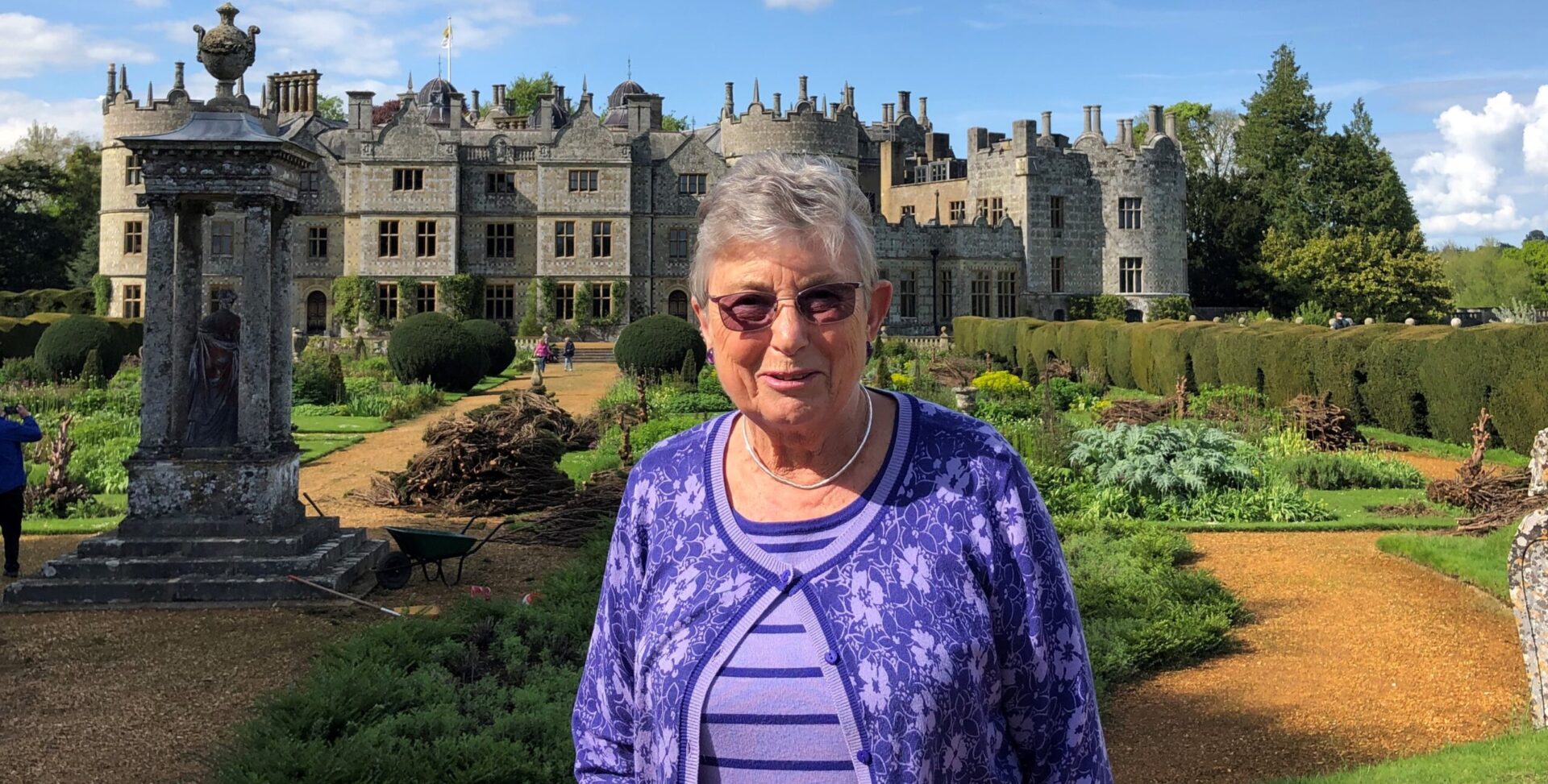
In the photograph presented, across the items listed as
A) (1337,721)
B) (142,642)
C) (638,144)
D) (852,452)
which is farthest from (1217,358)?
(638,144)

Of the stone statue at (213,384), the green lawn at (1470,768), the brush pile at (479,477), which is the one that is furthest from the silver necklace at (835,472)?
the brush pile at (479,477)

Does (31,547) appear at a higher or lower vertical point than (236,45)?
lower

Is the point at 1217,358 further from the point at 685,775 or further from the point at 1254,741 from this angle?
the point at 685,775

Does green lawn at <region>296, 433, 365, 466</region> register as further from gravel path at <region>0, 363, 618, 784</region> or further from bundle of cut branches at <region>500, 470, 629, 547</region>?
gravel path at <region>0, 363, 618, 784</region>

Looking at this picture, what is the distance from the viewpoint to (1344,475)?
12.6 meters

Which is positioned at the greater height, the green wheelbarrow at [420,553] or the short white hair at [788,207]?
the short white hair at [788,207]

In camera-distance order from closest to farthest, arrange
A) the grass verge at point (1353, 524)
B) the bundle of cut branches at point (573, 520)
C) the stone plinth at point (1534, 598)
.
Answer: the stone plinth at point (1534, 598), the bundle of cut branches at point (573, 520), the grass verge at point (1353, 524)

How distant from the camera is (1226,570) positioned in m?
8.77

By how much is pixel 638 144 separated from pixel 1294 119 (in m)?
22.7

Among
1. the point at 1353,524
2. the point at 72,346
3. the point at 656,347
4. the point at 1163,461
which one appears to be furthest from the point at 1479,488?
the point at 72,346

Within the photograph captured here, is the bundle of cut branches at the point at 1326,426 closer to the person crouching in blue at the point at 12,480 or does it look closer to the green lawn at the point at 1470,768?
the green lawn at the point at 1470,768

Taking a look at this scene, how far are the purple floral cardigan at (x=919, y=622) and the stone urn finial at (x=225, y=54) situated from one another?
26.2 ft

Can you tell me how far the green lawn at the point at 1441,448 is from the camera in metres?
13.5

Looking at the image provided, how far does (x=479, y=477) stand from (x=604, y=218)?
27276 mm
